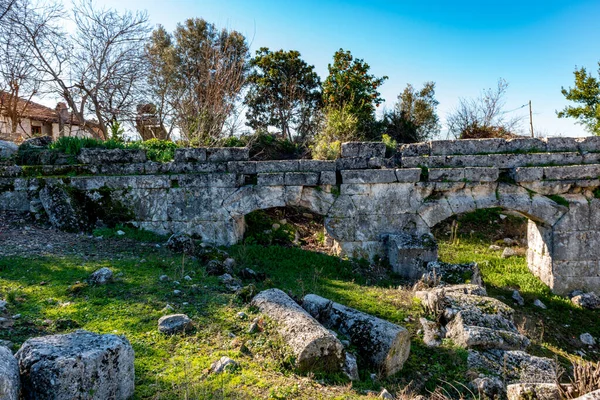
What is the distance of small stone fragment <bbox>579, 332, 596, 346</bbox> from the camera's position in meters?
6.86

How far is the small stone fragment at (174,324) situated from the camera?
4195 mm

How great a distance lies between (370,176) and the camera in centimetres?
831

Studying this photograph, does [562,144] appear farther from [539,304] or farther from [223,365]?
[223,365]

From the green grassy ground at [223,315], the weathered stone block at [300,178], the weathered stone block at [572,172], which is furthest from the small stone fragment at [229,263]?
the weathered stone block at [572,172]

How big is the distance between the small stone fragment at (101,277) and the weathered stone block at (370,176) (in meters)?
4.68

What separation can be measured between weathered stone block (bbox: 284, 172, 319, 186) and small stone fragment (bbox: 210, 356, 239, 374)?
500cm

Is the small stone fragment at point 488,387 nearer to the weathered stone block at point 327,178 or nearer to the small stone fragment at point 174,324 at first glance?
the small stone fragment at point 174,324

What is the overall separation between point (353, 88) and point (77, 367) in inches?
789

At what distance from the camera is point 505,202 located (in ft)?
27.1

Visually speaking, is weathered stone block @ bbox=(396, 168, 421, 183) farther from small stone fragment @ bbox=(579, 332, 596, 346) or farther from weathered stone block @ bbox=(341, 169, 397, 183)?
small stone fragment @ bbox=(579, 332, 596, 346)

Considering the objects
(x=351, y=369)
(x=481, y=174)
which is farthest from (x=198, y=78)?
(x=351, y=369)

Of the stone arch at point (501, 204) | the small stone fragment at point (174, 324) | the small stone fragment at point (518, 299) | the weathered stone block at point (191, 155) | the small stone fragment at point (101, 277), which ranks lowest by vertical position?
the small stone fragment at point (518, 299)

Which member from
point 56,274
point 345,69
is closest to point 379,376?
point 56,274

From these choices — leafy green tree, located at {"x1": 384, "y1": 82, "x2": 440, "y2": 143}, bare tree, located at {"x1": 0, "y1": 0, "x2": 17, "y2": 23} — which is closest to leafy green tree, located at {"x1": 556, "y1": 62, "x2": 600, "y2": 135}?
leafy green tree, located at {"x1": 384, "y1": 82, "x2": 440, "y2": 143}
